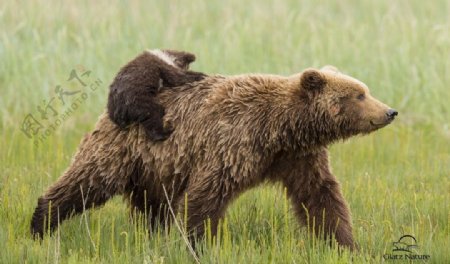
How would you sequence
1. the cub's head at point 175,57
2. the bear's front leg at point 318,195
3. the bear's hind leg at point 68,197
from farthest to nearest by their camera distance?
the cub's head at point 175,57
the bear's hind leg at point 68,197
the bear's front leg at point 318,195

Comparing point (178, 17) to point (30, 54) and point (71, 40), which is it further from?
point (30, 54)

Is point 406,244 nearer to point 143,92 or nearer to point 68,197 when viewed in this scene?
point 143,92

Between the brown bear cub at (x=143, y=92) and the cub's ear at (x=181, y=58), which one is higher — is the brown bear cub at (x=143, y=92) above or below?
below

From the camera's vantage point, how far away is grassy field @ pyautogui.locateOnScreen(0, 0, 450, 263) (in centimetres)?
555

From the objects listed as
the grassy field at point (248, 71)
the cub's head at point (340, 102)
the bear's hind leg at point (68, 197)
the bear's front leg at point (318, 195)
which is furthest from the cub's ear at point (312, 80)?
the bear's hind leg at point (68, 197)

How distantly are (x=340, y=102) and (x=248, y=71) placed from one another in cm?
527

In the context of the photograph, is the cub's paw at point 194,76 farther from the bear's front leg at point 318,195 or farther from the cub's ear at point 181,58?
the bear's front leg at point 318,195

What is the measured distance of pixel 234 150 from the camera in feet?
18.7

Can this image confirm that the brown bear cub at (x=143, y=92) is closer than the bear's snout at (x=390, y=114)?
No

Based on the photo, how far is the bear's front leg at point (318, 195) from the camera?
5945 millimetres

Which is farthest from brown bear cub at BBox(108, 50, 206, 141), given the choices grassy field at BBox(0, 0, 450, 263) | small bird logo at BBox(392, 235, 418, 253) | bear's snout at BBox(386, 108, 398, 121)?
small bird logo at BBox(392, 235, 418, 253)

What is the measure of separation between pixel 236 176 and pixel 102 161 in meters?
1.03

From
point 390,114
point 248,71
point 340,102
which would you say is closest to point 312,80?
point 340,102

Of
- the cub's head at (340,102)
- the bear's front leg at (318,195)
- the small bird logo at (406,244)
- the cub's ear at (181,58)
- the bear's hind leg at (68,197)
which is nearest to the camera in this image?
the small bird logo at (406,244)
